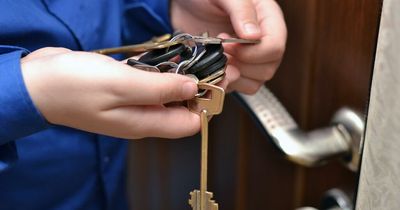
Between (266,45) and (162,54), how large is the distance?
0.40 feet

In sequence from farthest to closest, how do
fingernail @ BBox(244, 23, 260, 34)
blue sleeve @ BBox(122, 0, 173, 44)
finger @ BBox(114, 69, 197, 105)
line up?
blue sleeve @ BBox(122, 0, 173, 44)
fingernail @ BBox(244, 23, 260, 34)
finger @ BBox(114, 69, 197, 105)

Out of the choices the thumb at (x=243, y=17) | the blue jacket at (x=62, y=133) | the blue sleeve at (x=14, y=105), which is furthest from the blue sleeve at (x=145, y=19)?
the blue sleeve at (x=14, y=105)

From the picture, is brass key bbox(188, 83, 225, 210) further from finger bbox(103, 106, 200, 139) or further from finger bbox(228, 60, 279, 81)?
finger bbox(228, 60, 279, 81)

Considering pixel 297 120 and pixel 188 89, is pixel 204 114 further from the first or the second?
pixel 297 120

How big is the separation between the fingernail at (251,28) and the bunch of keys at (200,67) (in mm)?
74

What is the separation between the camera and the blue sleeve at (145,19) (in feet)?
1.90

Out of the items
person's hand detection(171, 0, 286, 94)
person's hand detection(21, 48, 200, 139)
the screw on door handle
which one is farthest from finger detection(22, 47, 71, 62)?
the screw on door handle

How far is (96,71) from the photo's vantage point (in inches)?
13.3

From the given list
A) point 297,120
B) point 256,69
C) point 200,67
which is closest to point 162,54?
point 200,67

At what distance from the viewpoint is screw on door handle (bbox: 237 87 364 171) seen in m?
0.51

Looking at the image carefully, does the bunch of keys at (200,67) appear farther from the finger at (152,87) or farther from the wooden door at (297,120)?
the wooden door at (297,120)

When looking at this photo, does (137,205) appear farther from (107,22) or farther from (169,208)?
(107,22)

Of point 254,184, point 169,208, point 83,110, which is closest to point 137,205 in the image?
point 169,208

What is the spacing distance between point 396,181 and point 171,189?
0.52 meters
